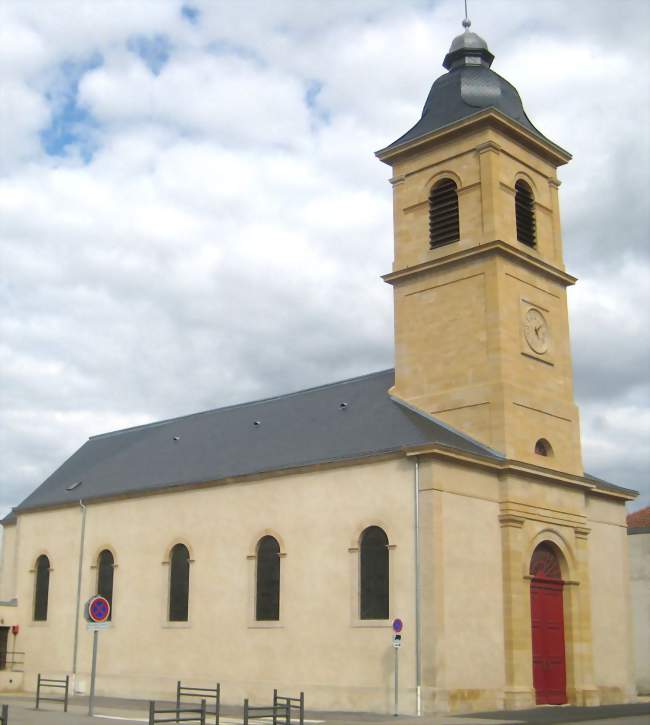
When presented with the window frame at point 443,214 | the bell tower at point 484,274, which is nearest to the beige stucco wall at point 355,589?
the bell tower at point 484,274

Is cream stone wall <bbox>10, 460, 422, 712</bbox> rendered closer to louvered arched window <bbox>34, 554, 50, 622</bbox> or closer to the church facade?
the church facade

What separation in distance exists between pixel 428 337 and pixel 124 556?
510 inches

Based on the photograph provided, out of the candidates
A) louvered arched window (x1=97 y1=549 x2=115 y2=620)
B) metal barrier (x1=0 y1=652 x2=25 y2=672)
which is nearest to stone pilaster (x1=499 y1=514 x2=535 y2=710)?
louvered arched window (x1=97 y1=549 x2=115 y2=620)

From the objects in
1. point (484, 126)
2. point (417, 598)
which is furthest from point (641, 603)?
point (484, 126)

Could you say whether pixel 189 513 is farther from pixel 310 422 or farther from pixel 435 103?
pixel 435 103

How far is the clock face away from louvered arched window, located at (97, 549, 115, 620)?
53.0 feet

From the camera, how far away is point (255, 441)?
33.2m

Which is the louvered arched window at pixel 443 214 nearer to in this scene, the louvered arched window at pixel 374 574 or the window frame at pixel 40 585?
the louvered arched window at pixel 374 574

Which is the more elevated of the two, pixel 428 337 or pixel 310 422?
pixel 428 337

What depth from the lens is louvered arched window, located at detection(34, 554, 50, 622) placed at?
1449 inches

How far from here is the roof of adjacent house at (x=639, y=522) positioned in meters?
41.0

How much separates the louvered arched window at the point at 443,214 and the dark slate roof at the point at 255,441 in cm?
477

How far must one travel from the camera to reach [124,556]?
1337 inches

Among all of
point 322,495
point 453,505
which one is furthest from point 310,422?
point 453,505
